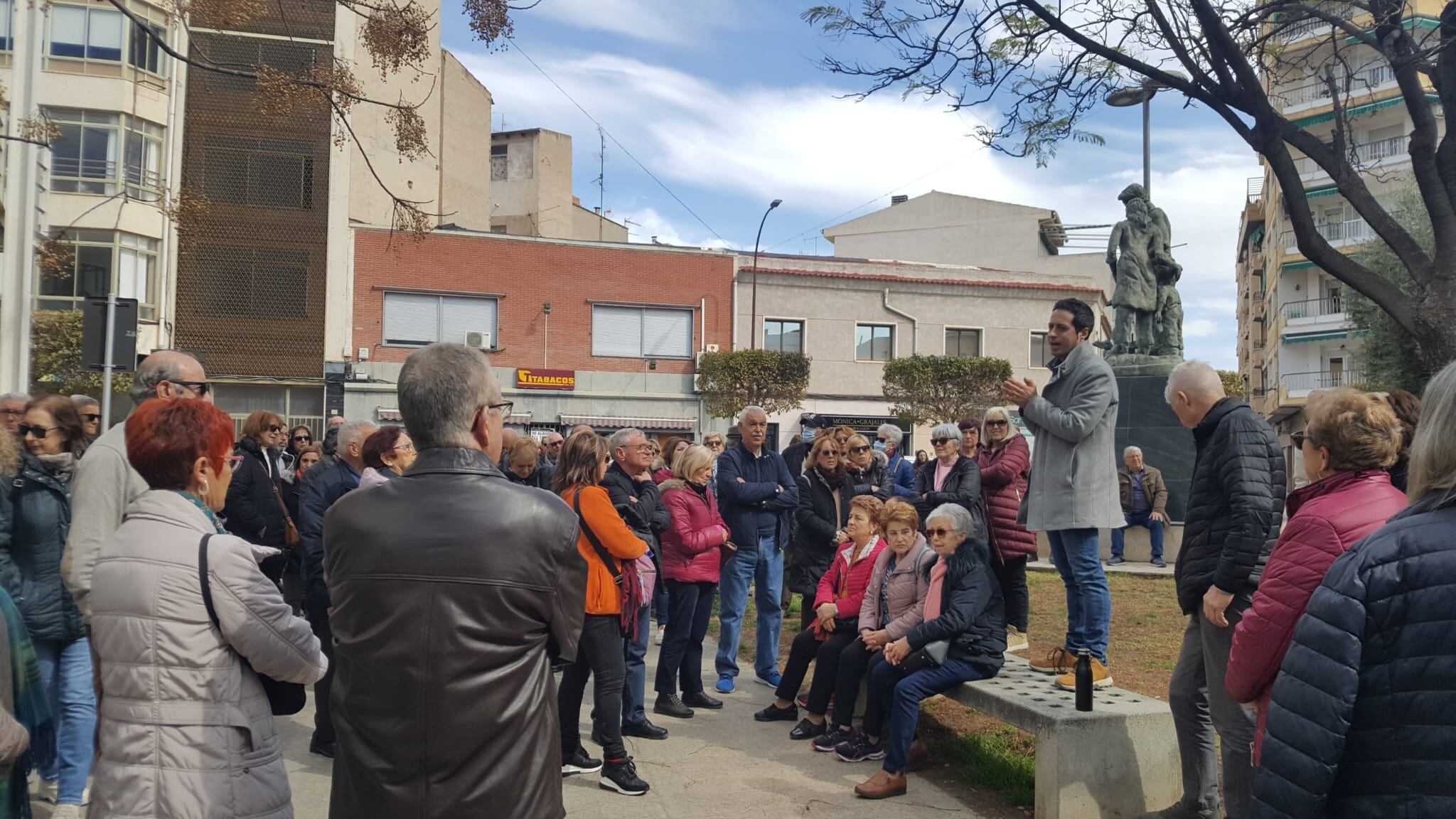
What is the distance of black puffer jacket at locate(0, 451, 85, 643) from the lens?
4.82m

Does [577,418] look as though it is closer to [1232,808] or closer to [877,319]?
[877,319]

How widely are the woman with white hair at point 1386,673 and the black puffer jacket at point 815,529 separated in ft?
20.1

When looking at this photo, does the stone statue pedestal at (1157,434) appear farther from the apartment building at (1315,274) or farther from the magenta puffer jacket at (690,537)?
the apartment building at (1315,274)

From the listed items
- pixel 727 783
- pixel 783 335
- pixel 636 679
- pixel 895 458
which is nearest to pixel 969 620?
pixel 727 783

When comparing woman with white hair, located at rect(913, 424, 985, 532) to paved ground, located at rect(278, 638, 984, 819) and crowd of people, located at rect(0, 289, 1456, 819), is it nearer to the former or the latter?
crowd of people, located at rect(0, 289, 1456, 819)

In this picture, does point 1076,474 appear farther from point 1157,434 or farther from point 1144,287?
point 1144,287

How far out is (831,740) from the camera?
6.54 m

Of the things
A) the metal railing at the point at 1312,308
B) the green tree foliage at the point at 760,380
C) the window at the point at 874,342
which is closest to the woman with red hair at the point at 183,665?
the green tree foliage at the point at 760,380

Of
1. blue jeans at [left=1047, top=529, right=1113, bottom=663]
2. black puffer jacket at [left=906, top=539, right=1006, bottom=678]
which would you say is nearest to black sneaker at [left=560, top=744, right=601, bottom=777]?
black puffer jacket at [left=906, top=539, right=1006, bottom=678]

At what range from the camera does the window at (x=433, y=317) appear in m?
32.6

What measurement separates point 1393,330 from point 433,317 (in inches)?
1105

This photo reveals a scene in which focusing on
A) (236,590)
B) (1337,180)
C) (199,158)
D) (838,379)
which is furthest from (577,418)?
(236,590)

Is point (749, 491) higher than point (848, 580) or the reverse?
higher

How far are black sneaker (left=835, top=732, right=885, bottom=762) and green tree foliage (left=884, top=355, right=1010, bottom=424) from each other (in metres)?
27.1
